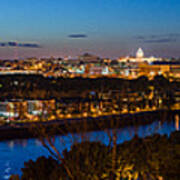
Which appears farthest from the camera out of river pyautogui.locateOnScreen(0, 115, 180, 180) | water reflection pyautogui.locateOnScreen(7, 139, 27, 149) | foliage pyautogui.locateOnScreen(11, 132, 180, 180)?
water reflection pyautogui.locateOnScreen(7, 139, 27, 149)

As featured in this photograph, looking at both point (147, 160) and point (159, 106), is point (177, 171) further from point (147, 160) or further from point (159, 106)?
point (159, 106)

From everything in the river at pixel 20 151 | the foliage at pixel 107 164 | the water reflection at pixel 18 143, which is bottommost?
the water reflection at pixel 18 143

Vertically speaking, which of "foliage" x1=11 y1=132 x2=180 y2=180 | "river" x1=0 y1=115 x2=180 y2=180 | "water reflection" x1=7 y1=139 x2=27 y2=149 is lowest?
"water reflection" x1=7 y1=139 x2=27 y2=149

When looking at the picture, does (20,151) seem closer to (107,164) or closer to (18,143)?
(18,143)

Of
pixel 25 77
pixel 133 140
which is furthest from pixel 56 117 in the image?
pixel 25 77

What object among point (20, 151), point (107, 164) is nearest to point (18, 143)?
point (20, 151)

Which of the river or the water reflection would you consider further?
the water reflection

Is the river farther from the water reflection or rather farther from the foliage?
the foliage

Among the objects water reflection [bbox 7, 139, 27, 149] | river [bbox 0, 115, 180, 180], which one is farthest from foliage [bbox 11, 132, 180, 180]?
water reflection [bbox 7, 139, 27, 149]

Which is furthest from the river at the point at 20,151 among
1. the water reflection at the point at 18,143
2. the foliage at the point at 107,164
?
the foliage at the point at 107,164

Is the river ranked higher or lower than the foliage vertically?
lower

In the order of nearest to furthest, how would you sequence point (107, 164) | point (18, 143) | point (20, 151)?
1. point (107, 164)
2. point (20, 151)
3. point (18, 143)

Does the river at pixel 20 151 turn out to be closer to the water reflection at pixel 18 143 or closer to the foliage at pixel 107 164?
the water reflection at pixel 18 143
